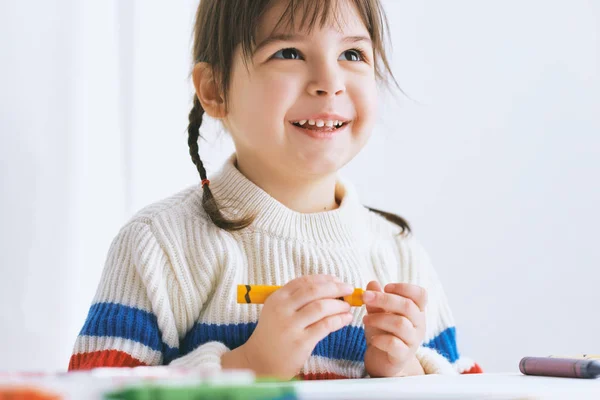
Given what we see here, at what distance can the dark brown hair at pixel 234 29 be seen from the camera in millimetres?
944

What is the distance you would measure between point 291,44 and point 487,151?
29.2 inches

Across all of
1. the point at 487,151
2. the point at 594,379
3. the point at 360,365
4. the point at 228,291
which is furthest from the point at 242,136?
the point at 487,151

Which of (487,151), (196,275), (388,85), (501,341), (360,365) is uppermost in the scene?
(388,85)

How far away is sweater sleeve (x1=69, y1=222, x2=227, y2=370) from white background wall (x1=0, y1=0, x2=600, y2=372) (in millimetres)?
498

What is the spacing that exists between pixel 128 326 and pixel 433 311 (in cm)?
43

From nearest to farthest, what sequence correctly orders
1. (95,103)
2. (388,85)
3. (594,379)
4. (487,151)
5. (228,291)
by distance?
1. (594,379)
2. (228,291)
3. (388,85)
4. (95,103)
5. (487,151)

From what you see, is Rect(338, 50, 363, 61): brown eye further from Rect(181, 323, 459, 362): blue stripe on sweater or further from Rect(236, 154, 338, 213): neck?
Rect(181, 323, 459, 362): blue stripe on sweater

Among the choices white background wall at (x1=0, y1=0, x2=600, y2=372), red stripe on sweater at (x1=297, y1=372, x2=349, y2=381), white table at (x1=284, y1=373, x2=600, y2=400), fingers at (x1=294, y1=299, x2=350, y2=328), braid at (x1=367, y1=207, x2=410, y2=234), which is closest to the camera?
white table at (x1=284, y1=373, x2=600, y2=400)

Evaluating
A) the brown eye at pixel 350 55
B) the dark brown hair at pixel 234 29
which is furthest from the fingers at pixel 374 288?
the brown eye at pixel 350 55

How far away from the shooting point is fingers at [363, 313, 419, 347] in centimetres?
85

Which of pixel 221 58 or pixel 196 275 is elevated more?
pixel 221 58

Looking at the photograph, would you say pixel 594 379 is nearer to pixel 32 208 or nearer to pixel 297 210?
pixel 297 210

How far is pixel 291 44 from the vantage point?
945mm

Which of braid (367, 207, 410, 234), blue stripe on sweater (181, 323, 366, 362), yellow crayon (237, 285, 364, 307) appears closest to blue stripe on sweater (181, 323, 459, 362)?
blue stripe on sweater (181, 323, 366, 362)
